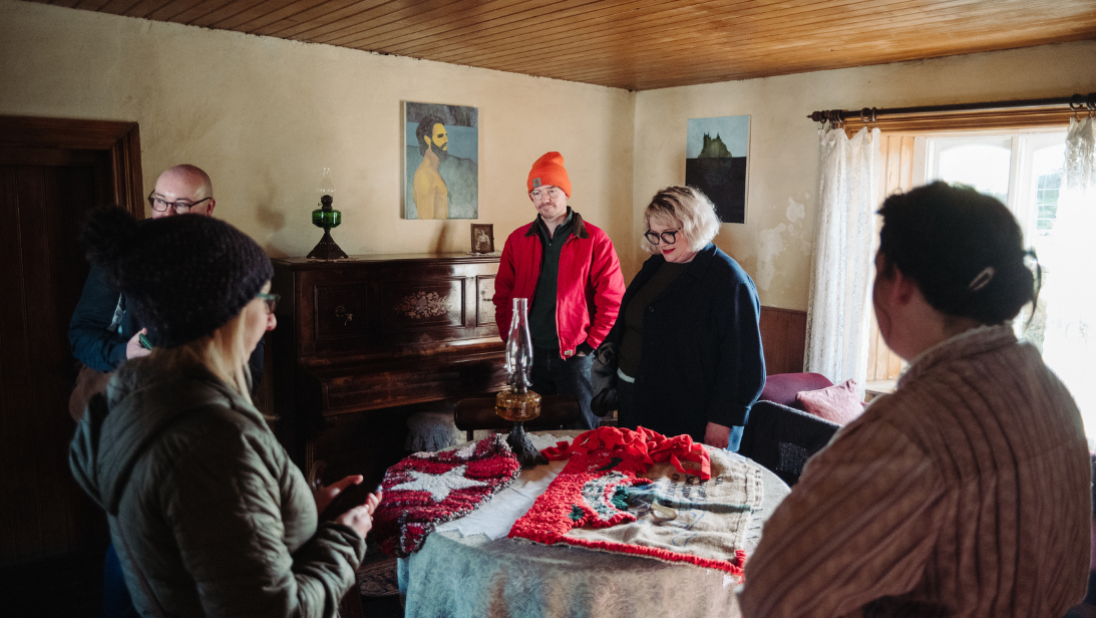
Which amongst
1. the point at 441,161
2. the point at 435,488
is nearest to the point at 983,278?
the point at 435,488

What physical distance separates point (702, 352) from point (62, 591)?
2.80 metres

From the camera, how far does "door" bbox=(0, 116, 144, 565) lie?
10.3ft

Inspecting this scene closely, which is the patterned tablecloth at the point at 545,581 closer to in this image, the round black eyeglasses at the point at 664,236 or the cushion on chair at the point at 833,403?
the round black eyeglasses at the point at 664,236

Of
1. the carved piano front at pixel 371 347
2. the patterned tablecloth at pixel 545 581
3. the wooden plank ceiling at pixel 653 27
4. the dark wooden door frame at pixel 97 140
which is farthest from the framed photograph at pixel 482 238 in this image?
the patterned tablecloth at pixel 545 581

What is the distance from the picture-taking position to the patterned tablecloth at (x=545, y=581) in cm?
157

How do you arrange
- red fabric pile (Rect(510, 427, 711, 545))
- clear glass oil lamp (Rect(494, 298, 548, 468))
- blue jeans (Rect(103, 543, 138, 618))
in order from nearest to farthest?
red fabric pile (Rect(510, 427, 711, 545))
clear glass oil lamp (Rect(494, 298, 548, 468))
blue jeans (Rect(103, 543, 138, 618))

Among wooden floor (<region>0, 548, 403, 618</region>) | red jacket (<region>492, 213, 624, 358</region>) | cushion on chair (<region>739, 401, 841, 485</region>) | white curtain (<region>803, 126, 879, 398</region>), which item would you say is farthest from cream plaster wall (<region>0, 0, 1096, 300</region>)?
wooden floor (<region>0, 548, 403, 618</region>)

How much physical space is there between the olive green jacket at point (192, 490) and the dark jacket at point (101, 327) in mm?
1274

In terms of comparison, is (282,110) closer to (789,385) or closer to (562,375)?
(562,375)

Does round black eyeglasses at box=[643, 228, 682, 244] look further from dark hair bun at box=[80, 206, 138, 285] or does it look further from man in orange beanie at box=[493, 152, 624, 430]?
dark hair bun at box=[80, 206, 138, 285]

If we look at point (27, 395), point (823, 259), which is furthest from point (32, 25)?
point (823, 259)

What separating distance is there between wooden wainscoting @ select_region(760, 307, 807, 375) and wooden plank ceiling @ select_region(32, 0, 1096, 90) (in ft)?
4.83

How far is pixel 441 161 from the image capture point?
13.9 ft

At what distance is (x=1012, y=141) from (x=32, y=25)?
4662mm
